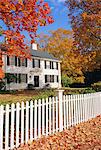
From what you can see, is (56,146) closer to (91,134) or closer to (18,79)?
(91,134)

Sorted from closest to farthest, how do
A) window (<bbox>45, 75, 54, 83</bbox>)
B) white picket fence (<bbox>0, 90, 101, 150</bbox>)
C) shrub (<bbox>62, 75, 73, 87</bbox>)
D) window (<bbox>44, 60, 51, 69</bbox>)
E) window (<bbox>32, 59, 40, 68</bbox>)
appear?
1. white picket fence (<bbox>0, 90, 101, 150</bbox>)
2. window (<bbox>32, 59, 40, 68</bbox>)
3. window (<bbox>45, 75, 54, 83</bbox>)
4. window (<bbox>44, 60, 51, 69</bbox>)
5. shrub (<bbox>62, 75, 73, 87</bbox>)

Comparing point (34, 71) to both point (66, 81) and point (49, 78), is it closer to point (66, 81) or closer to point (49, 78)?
point (49, 78)

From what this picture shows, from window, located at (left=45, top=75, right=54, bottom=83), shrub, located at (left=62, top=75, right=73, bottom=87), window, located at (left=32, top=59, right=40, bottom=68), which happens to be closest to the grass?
window, located at (left=32, top=59, right=40, bottom=68)

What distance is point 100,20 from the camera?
2648 cm

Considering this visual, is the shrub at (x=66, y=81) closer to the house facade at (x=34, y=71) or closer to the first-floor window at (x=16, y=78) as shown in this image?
the house facade at (x=34, y=71)

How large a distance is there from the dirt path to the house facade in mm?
34234

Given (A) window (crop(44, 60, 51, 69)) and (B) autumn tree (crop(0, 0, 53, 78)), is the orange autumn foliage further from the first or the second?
(A) window (crop(44, 60, 51, 69))

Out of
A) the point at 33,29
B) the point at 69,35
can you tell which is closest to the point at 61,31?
the point at 69,35

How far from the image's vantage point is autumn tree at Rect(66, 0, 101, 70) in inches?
1078

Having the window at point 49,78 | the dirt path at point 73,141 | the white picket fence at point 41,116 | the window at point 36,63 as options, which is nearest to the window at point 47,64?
the window at point 49,78

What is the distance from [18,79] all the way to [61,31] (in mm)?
25242

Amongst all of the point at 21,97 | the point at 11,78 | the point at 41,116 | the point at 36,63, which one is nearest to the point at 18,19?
the point at 41,116

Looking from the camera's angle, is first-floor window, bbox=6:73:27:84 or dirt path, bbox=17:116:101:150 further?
first-floor window, bbox=6:73:27:84

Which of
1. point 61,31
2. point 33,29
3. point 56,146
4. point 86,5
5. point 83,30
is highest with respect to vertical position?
point 61,31
